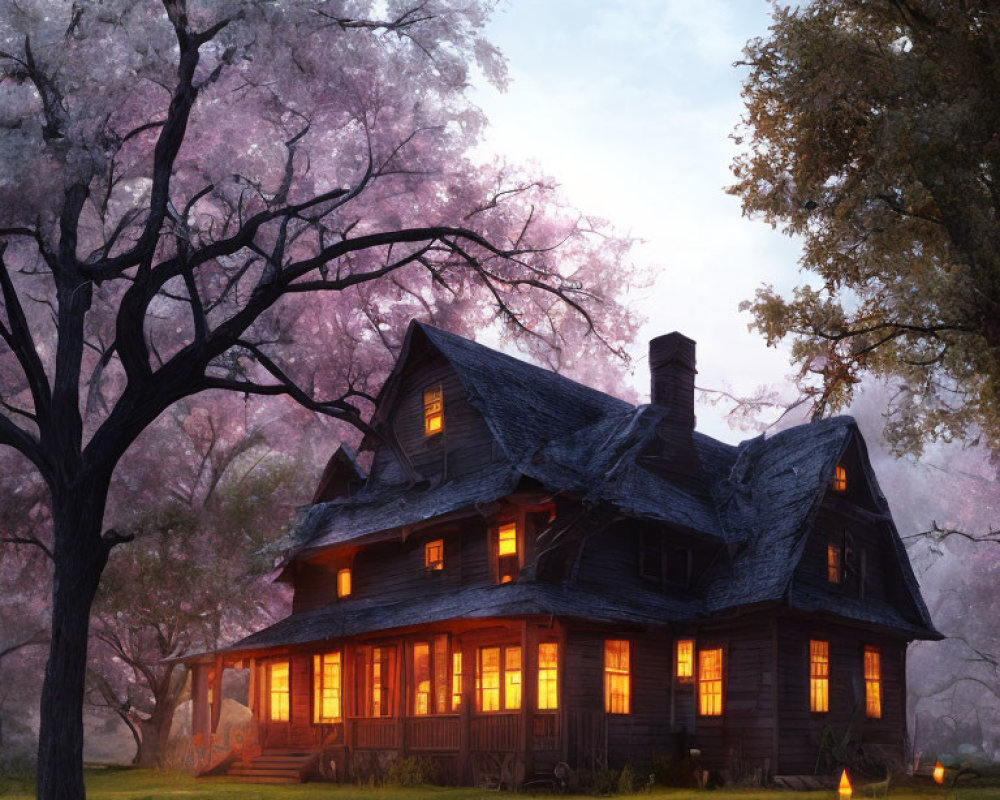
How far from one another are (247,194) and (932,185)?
14910 millimetres

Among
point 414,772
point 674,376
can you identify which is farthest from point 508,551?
point 674,376

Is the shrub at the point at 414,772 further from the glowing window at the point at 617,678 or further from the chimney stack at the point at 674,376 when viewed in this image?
the chimney stack at the point at 674,376

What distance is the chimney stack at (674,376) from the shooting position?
1156 inches

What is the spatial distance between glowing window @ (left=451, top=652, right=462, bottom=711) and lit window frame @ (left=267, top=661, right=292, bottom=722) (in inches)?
265

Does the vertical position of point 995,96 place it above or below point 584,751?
above

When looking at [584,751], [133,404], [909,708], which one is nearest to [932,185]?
[584,751]

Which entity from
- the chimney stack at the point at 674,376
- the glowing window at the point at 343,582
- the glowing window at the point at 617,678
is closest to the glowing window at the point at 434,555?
the glowing window at the point at 343,582

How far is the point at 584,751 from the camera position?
76.2 ft

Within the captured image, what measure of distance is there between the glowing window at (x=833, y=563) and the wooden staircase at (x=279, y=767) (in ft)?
44.3

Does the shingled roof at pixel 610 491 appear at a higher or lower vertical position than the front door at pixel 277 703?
A: higher

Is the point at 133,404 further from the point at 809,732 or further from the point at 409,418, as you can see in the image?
the point at 809,732

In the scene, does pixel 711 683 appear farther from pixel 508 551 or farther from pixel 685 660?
pixel 508 551

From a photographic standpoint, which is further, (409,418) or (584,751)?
(409,418)

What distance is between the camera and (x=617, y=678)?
81.7 ft
